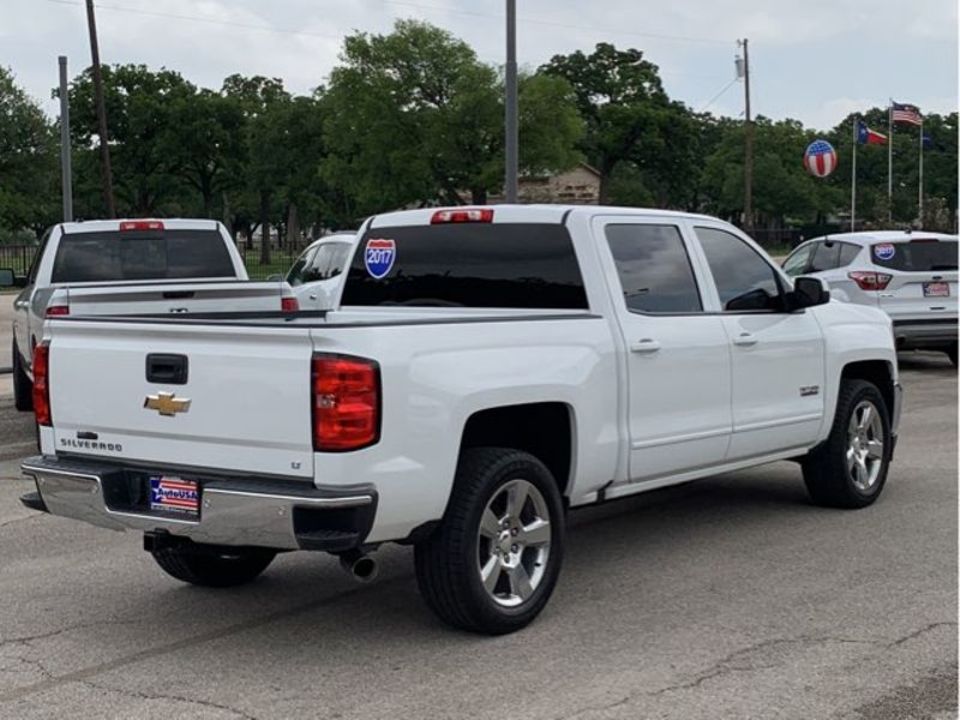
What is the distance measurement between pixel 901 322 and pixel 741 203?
81.0 m

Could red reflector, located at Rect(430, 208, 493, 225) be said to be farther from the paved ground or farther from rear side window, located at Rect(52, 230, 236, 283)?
rear side window, located at Rect(52, 230, 236, 283)

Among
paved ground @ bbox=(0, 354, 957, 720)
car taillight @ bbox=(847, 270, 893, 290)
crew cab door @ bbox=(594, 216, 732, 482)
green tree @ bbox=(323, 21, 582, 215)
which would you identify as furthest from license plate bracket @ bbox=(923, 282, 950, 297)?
green tree @ bbox=(323, 21, 582, 215)

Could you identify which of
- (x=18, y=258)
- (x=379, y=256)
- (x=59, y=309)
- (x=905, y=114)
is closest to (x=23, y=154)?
(x=18, y=258)

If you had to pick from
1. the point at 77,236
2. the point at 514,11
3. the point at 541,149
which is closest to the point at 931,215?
the point at 541,149

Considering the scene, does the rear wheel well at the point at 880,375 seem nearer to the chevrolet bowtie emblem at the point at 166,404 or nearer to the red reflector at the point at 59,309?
the chevrolet bowtie emblem at the point at 166,404

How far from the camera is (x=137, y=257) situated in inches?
471

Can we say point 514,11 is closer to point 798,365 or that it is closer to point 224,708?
point 798,365

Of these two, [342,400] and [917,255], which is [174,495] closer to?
[342,400]

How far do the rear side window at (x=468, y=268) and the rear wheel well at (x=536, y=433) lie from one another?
0.72m

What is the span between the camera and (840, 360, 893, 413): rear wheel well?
333 inches

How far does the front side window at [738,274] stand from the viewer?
7.25 meters

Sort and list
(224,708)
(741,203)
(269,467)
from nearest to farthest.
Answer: (224,708)
(269,467)
(741,203)

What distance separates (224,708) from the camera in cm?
473

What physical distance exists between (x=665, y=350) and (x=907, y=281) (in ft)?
35.8
